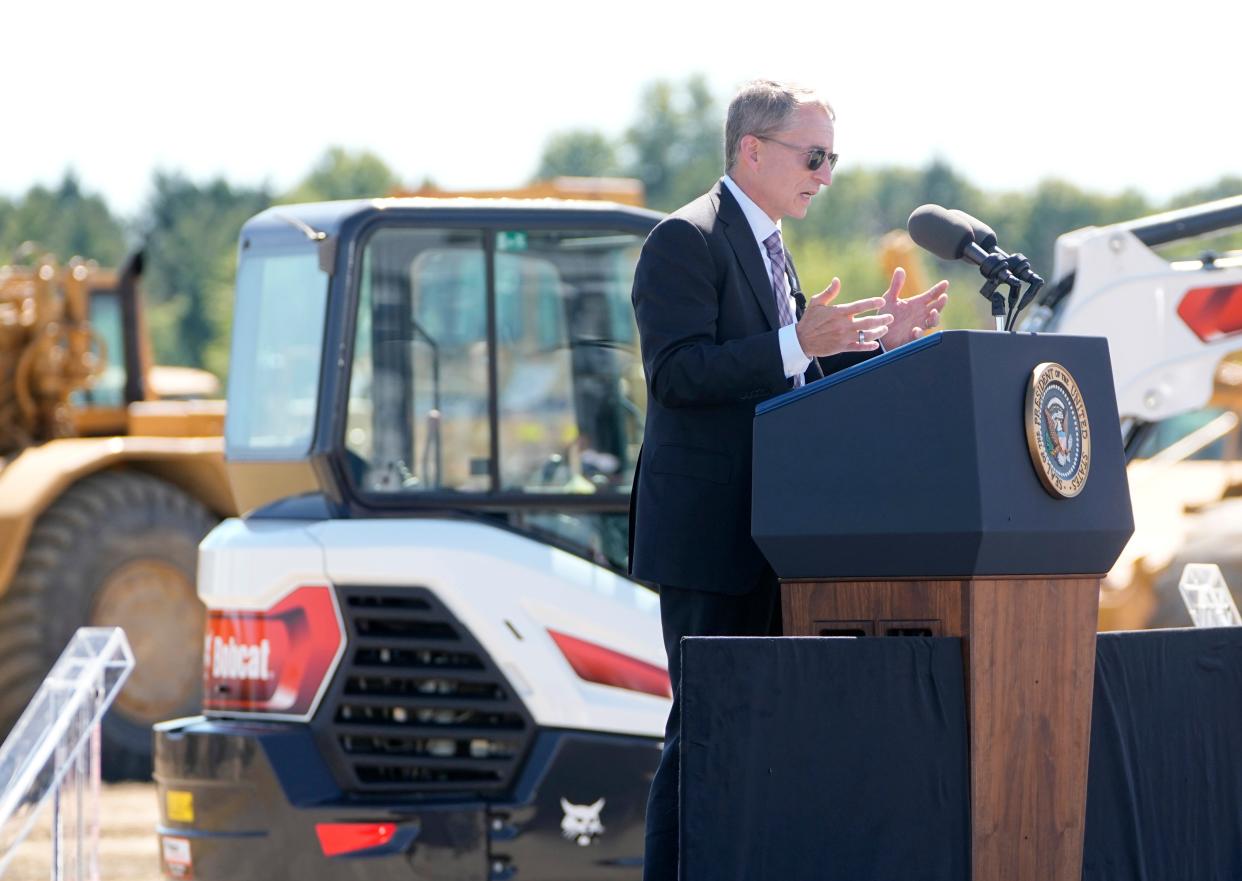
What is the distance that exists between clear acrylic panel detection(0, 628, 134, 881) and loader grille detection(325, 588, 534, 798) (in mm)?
626

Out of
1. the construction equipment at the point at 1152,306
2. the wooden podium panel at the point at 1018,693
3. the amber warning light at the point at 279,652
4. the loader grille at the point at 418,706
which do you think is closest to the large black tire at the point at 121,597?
the amber warning light at the point at 279,652

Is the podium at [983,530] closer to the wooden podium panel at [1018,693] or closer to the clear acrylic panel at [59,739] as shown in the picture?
the wooden podium panel at [1018,693]

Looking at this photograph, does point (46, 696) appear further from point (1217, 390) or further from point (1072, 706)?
point (1217, 390)

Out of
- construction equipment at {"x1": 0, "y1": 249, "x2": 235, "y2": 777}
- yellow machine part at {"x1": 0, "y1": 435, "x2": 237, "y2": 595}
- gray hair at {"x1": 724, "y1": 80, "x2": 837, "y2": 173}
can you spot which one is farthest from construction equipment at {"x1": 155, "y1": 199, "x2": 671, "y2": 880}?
construction equipment at {"x1": 0, "y1": 249, "x2": 235, "y2": 777}

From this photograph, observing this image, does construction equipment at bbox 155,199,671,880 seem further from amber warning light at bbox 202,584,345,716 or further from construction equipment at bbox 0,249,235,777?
construction equipment at bbox 0,249,235,777

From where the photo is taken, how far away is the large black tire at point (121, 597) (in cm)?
1081

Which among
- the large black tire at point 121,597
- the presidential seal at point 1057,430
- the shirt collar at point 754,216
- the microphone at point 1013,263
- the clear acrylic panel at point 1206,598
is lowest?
the large black tire at point 121,597

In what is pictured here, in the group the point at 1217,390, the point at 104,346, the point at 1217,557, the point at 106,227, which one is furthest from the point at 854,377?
the point at 106,227

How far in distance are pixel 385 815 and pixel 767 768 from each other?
2.49 meters

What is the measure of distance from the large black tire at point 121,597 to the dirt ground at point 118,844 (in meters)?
0.65

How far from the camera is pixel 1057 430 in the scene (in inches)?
131

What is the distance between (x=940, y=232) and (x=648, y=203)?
97556 mm

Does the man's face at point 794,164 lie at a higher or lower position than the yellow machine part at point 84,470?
higher

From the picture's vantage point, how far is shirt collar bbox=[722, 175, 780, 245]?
12.8 feet
